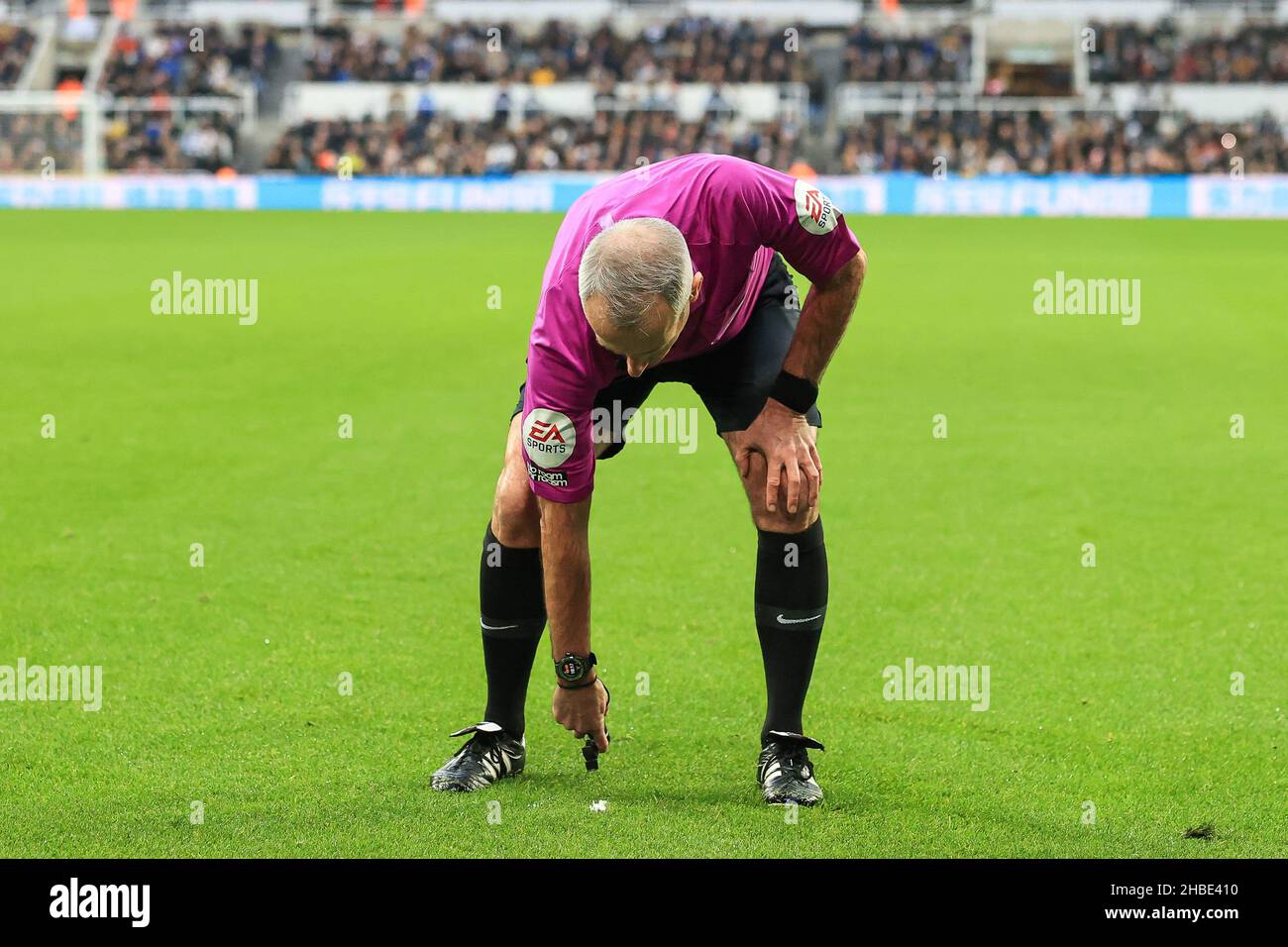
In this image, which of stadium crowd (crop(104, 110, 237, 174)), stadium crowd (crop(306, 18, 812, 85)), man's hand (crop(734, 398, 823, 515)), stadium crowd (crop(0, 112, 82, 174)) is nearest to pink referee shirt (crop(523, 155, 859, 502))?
man's hand (crop(734, 398, 823, 515))

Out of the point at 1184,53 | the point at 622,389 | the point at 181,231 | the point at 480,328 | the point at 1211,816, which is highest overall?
the point at 1184,53

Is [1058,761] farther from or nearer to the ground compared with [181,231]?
nearer to the ground

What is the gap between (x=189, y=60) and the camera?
39.6m

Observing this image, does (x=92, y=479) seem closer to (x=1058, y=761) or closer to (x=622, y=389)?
(x=622, y=389)

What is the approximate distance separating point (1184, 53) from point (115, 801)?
126ft

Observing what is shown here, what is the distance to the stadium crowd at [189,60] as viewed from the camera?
3859 centimetres

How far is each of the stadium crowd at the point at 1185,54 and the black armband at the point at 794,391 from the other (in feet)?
119

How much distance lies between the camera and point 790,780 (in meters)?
4.20

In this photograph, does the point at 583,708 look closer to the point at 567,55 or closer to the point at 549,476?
the point at 549,476

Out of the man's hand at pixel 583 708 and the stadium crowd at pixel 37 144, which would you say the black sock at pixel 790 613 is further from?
the stadium crowd at pixel 37 144

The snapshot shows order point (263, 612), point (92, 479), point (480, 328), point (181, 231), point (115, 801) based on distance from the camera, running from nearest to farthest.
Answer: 1. point (115, 801)
2. point (263, 612)
3. point (92, 479)
4. point (480, 328)
5. point (181, 231)

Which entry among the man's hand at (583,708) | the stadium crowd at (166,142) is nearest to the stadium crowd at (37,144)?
the stadium crowd at (166,142)

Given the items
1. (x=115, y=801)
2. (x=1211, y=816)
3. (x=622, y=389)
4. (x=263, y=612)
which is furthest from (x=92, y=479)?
(x=1211, y=816)

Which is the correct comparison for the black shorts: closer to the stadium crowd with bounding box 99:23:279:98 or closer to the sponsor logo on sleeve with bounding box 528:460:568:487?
the sponsor logo on sleeve with bounding box 528:460:568:487
